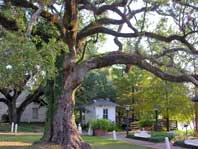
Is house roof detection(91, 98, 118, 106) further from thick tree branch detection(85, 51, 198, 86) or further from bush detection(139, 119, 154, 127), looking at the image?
thick tree branch detection(85, 51, 198, 86)

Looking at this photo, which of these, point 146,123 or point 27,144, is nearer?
point 27,144

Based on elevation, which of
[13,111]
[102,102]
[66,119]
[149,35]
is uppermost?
[149,35]

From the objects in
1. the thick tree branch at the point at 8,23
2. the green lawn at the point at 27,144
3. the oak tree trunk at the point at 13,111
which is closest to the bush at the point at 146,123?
the oak tree trunk at the point at 13,111

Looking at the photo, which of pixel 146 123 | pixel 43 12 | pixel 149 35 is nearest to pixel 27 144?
pixel 43 12

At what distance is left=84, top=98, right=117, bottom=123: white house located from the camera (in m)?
55.0

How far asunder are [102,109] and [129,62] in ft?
118

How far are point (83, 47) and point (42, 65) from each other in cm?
1030

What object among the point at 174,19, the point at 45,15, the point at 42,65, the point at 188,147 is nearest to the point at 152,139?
the point at 188,147

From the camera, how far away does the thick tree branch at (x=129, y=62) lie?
19328 mm

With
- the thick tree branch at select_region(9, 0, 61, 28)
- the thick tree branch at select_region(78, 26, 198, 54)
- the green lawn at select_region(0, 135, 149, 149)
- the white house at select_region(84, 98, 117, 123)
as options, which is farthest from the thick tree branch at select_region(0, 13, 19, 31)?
the white house at select_region(84, 98, 117, 123)

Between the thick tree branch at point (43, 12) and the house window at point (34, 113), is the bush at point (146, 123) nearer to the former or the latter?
the house window at point (34, 113)

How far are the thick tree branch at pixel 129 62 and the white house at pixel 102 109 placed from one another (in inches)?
1365

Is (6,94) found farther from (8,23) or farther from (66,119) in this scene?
(8,23)

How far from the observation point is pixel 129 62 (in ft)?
65.4
